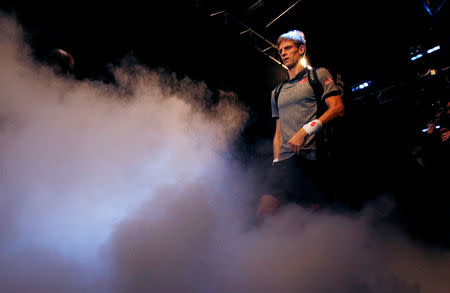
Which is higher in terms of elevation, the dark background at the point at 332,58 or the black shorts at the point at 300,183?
the dark background at the point at 332,58

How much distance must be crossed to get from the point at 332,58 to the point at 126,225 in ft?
20.4

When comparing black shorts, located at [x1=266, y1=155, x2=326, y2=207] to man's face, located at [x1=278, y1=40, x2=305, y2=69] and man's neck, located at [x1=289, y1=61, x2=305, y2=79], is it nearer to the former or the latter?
man's neck, located at [x1=289, y1=61, x2=305, y2=79]

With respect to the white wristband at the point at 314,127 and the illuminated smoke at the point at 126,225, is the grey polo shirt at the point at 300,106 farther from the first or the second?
the illuminated smoke at the point at 126,225

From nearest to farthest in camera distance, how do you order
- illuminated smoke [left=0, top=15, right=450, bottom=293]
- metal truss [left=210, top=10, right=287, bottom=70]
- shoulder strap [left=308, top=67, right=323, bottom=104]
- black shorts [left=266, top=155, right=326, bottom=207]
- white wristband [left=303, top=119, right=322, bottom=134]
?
illuminated smoke [left=0, top=15, right=450, bottom=293] → white wristband [left=303, top=119, right=322, bottom=134] → black shorts [left=266, top=155, right=326, bottom=207] → shoulder strap [left=308, top=67, right=323, bottom=104] → metal truss [left=210, top=10, right=287, bottom=70]

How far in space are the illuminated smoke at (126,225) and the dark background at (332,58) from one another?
2.34ft

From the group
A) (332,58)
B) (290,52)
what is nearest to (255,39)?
(332,58)

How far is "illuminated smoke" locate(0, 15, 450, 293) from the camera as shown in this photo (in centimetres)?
136

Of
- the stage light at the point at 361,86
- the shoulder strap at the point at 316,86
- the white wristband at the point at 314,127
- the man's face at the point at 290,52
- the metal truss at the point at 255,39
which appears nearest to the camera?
the white wristband at the point at 314,127

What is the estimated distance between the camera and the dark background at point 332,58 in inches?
117

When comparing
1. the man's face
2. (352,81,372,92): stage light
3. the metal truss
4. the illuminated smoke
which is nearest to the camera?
the illuminated smoke

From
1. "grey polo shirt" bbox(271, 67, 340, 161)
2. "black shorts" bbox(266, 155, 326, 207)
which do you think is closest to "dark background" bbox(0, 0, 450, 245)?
"black shorts" bbox(266, 155, 326, 207)

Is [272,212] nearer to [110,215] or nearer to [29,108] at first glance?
[110,215]

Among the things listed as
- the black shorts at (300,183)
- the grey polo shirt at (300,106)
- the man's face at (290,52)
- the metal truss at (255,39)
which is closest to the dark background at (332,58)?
the metal truss at (255,39)

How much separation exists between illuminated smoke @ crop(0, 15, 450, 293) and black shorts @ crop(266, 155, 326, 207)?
11 centimetres
